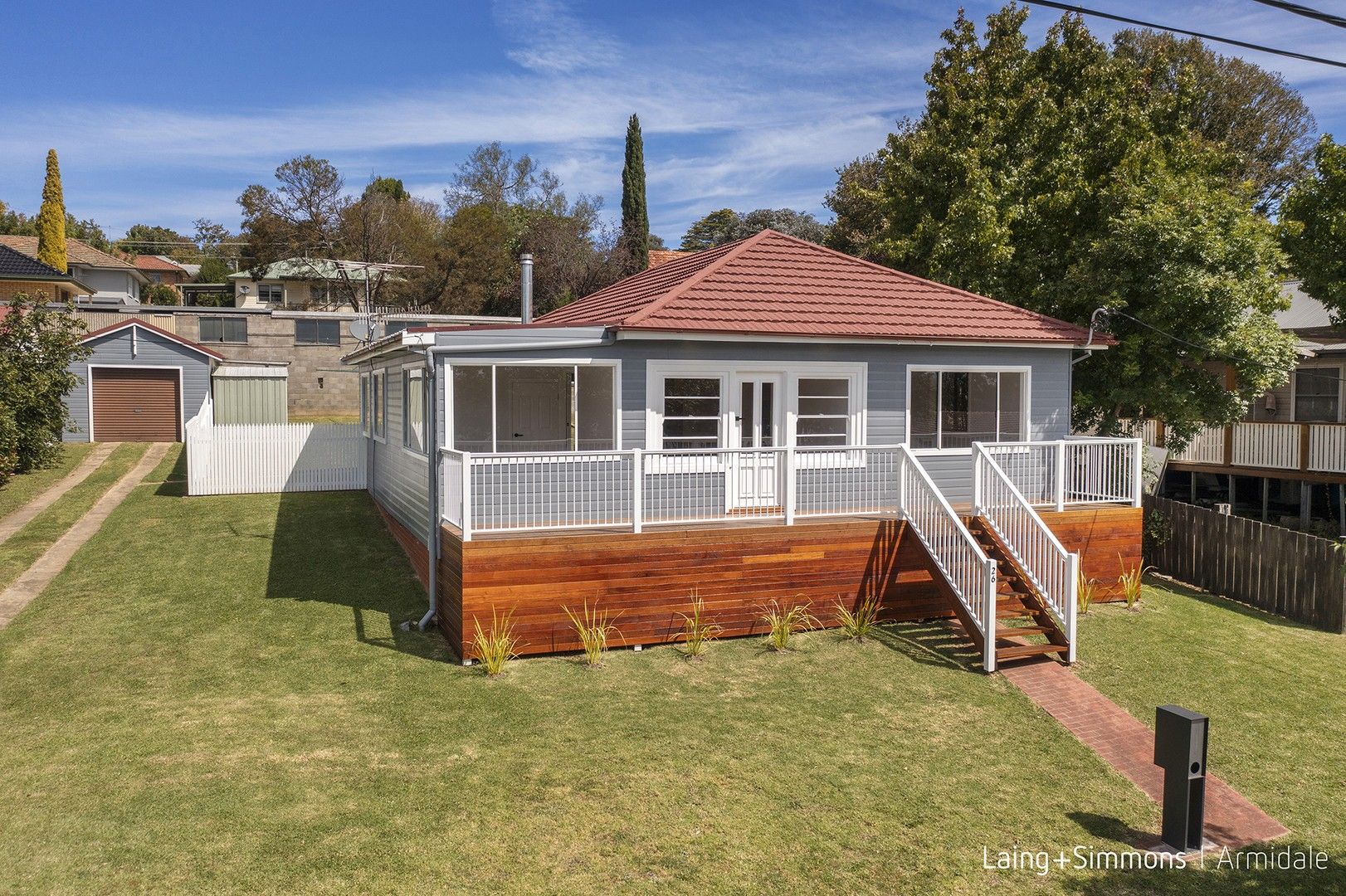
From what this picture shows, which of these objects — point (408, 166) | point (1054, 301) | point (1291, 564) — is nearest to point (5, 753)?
point (1291, 564)

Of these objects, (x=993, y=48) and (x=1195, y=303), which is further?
(x=993, y=48)

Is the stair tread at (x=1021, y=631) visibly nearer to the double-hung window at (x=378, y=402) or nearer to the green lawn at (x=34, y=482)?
the double-hung window at (x=378, y=402)

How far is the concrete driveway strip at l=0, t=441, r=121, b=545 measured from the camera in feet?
54.7

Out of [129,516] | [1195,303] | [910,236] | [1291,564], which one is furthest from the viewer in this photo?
[910,236]

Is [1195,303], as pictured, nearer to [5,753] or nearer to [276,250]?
[5,753]

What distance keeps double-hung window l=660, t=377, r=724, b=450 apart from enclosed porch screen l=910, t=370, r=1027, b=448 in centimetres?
312

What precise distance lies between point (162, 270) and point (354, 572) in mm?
76887

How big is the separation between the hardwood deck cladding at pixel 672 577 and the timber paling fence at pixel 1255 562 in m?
5.51

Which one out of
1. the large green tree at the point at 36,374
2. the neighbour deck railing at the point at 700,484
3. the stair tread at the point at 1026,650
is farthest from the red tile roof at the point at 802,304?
the large green tree at the point at 36,374

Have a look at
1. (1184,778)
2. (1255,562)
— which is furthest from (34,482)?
(1255,562)

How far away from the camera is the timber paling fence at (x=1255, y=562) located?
13141 mm

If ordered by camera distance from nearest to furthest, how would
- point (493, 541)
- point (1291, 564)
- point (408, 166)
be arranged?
point (493, 541), point (1291, 564), point (408, 166)

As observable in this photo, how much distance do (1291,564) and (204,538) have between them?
54.4 feet

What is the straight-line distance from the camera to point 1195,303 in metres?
15.2
